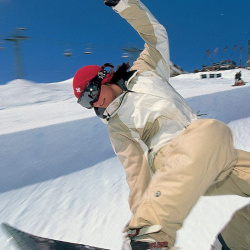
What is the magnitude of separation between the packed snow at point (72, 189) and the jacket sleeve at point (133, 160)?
69 cm

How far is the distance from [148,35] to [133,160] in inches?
34.1

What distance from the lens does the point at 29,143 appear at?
2.66 meters

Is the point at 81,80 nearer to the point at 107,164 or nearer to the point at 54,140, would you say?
the point at 54,140

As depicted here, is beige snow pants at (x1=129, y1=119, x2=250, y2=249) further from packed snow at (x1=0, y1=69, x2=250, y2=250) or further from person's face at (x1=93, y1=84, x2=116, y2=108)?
packed snow at (x1=0, y1=69, x2=250, y2=250)

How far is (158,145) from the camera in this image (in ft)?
4.04

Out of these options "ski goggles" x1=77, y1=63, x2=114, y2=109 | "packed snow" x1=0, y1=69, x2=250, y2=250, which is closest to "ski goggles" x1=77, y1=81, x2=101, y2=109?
"ski goggles" x1=77, y1=63, x2=114, y2=109

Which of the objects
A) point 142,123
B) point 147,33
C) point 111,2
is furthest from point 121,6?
point 142,123

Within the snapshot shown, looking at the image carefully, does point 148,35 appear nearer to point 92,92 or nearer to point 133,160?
point 92,92

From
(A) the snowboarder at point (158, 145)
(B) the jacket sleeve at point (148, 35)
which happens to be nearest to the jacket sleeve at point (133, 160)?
(A) the snowboarder at point (158, 145)

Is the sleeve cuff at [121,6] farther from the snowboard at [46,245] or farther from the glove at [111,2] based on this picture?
the snowboard at [46,245]

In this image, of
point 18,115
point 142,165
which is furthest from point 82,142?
point 142,165

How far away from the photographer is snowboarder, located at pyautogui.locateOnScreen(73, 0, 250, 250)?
0.85m

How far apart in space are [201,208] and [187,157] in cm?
125

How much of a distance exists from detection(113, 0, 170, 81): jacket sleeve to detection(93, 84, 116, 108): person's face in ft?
0.83
